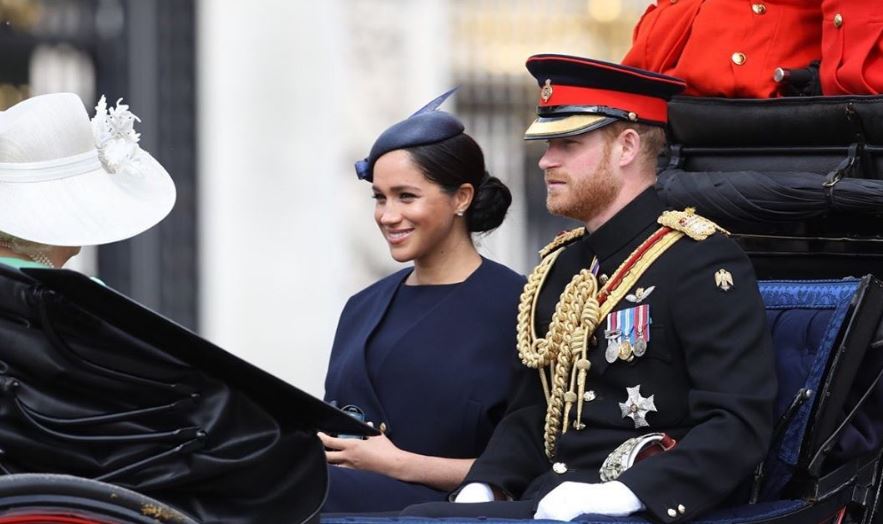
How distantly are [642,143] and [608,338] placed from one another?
421 mm

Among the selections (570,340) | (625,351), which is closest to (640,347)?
(625,351)

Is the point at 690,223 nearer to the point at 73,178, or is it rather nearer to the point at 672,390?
the point at 672,390

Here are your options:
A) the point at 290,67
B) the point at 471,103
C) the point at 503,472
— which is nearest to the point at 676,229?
the point at 503,472

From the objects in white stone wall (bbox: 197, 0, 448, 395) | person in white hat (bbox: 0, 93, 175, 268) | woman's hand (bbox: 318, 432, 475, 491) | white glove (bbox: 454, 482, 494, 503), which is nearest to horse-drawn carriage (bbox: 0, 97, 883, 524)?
person in white hat (bbox: 0, 93, 175, 268)

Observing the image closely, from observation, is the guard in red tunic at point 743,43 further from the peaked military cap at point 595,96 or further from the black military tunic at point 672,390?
the black military tunic at point 672,390

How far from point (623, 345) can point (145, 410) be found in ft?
3.48

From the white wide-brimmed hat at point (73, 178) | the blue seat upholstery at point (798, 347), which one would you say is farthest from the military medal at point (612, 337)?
the white wide-brimmed hat at point (73, 178)

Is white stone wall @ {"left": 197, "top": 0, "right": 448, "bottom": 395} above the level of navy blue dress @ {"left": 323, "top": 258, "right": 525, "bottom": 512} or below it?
below

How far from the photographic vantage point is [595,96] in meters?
4.06

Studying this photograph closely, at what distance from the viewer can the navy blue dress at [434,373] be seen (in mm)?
4277

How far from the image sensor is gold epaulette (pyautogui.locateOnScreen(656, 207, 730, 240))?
3.93m

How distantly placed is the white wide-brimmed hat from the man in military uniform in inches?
Result: 30.3

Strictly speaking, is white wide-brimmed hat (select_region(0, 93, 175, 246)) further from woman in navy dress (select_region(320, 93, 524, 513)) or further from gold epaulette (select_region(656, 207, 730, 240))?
gold epaulette (select_region(656, 207, 730, 240))

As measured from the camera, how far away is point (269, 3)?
986 centimetres
